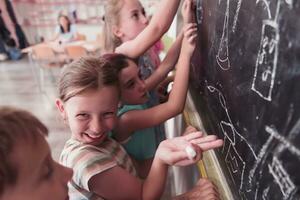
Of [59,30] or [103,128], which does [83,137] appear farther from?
[59,30]

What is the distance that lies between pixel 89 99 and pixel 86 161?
207 mm

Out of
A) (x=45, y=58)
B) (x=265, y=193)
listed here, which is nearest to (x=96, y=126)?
(x=265, y=193)

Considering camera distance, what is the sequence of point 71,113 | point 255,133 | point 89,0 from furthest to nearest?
point 89,0
point 71,113
point 255,133

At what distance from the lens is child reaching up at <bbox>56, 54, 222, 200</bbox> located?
3.30ft

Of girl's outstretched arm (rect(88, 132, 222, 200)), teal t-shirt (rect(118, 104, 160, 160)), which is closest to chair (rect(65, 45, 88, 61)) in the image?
teal t-shirt (rect(118, 104, 160, 160))

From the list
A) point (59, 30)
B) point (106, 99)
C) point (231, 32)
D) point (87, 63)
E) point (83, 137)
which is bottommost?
point (59, 30)

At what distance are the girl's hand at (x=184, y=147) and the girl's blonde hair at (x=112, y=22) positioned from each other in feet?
2.49

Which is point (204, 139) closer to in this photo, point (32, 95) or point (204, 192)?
point (204, 192)

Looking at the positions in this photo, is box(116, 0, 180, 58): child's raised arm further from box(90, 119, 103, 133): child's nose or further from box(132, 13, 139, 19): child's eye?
box(90, 119, 103, 133): child's nose

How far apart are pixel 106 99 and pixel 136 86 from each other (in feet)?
0.82

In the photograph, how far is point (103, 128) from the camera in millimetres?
1098

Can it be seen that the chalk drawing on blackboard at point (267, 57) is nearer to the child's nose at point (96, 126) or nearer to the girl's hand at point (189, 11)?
the child's nose at point (96, 126)

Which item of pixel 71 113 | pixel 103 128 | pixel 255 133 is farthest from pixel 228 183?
pixel 71 113

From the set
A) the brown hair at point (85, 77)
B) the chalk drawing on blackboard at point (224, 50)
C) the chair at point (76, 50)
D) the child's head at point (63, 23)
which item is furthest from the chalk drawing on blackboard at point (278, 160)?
the child's head at point (63, 23)
